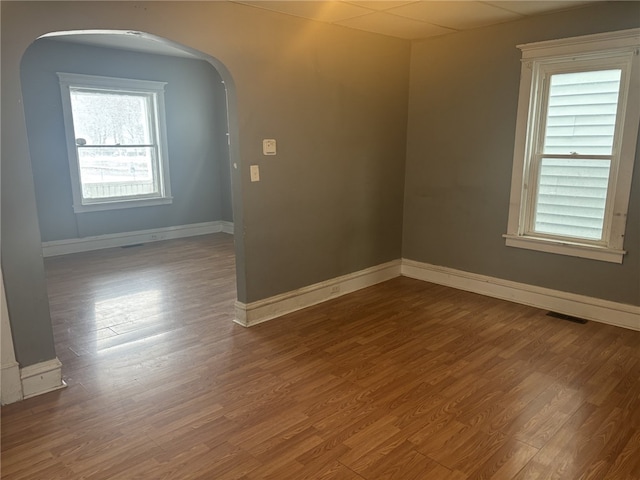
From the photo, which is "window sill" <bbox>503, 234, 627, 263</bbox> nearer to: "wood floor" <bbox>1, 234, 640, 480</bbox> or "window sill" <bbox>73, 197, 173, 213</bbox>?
"wood floor" <bbox>1, 234, 640, 480</bbox>

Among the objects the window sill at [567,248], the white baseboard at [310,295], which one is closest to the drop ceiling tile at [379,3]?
the window sill at [567,248]

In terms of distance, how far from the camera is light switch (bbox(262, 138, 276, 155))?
11.5 ft

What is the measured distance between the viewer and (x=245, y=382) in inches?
110

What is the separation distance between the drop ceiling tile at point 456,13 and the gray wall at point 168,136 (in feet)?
13.9

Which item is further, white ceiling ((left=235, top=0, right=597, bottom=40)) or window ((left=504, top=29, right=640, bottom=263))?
window ((left=504, top=29, right=640, bottom=263))

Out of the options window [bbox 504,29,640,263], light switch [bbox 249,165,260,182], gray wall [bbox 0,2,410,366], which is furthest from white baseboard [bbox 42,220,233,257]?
window [bbox 504,29,640,263]

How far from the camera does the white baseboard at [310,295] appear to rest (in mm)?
3675

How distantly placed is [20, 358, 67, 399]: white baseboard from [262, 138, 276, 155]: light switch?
204 cm

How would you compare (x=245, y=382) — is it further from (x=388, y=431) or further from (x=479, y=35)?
(x=479, y=35)

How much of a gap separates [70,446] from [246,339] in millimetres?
1406

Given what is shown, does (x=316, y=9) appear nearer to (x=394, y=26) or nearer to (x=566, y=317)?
(x=394, y=26)

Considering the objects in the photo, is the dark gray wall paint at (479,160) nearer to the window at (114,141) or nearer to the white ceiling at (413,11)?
the white ceiling at (413,11)

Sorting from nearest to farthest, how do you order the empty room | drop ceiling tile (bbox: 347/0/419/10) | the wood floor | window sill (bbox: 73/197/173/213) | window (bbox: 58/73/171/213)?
the wood floor, the empty room, drop ceiling tile (bbox: 347/0/419/10), window (bbox: 58/73/171/213), window sill (bbox: 73/197/173/213)

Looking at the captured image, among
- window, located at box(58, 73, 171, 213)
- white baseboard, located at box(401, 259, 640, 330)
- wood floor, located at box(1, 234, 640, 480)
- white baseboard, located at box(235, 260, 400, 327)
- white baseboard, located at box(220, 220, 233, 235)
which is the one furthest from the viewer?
white baseboard, located at box(220, 220, 233, 235)
